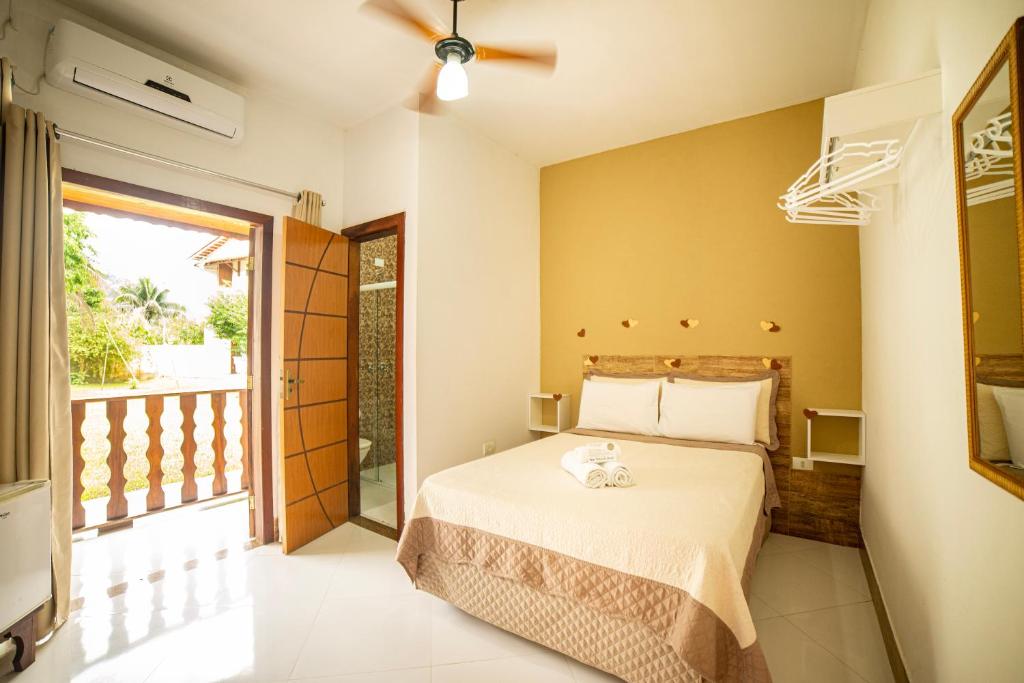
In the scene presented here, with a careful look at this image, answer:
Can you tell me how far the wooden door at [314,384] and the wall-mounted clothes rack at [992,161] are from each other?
303 cm

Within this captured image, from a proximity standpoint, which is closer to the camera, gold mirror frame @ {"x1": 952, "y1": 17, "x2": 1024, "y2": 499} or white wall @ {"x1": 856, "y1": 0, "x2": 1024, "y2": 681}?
gold mirror frame @ {"x1": 952, "y1": 17, "x2": 1024, "y2": 499}

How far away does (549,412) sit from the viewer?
13.4ft

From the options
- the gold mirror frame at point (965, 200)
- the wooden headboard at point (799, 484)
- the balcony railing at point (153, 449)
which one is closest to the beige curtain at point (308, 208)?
the balcony railing at point (153, 449)

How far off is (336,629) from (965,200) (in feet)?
→ 8.89

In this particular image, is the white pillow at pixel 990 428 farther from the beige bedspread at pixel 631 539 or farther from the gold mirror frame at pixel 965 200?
the beige bedspread at pixel 631 539

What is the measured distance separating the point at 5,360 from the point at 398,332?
71.1 inches

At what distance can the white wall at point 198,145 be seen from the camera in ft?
6.68

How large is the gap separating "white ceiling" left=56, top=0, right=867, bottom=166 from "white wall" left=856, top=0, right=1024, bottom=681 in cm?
53

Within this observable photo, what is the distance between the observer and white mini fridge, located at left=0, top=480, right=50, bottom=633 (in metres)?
1.64

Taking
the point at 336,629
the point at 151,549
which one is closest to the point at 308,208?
the point at 151,549

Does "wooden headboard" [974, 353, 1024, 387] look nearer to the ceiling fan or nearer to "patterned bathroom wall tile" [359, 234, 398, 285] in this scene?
the ceiling fan

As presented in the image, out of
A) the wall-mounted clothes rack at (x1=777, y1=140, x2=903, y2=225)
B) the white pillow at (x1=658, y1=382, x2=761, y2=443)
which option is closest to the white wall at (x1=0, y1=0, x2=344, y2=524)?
the white pillow at (x1=658, y1=382, x2=761, y2=443)

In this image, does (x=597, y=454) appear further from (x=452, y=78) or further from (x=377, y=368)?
(x=377, y=368)

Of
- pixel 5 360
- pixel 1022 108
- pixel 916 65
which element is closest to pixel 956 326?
pixel 1022 108
